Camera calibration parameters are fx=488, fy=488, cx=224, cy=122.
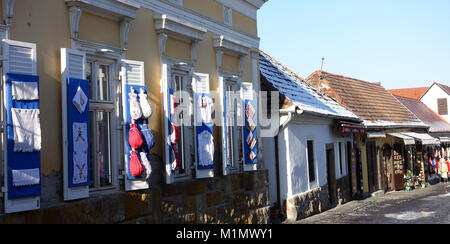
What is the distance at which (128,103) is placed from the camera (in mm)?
7371

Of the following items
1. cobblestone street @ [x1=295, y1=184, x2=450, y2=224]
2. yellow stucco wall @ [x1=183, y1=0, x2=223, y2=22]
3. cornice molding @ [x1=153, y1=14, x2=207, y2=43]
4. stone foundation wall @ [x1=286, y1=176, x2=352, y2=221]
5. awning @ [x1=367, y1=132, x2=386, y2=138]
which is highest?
yellow stucco wall @ [x1=183, y1=0, x2=223, y2=22]

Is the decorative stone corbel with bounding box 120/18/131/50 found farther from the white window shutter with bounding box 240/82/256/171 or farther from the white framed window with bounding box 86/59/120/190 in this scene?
the white window shutter with bounding box 240/82/256/171

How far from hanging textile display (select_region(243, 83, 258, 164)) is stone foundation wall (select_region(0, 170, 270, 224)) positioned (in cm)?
39

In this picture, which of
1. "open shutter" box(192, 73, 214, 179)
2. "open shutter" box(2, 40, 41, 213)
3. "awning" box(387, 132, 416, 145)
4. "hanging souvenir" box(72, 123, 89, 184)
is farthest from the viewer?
"awning" box(387, 132, 416, 145)

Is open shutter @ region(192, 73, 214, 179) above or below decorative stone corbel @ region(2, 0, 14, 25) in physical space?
below

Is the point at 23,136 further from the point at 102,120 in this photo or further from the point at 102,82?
the point at 102,82

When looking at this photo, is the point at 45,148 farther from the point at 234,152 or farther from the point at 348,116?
the point at 348,116

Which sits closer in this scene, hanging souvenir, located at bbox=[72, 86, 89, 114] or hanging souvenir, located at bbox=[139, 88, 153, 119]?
hanging souvenir, located at bbox=[72, 86, 89, 114]

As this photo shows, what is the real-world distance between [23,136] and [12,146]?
171 millimetres

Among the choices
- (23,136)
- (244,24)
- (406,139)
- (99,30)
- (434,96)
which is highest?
(434,96)

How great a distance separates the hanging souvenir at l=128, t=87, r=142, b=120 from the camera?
7.39 meters

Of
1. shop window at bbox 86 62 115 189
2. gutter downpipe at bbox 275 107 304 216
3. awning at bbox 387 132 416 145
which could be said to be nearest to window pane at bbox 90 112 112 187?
shop window at bbox 86 62 115 189

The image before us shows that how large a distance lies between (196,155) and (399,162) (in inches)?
676

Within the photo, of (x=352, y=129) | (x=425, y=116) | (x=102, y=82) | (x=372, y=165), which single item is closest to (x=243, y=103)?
(x=102, y=82)
